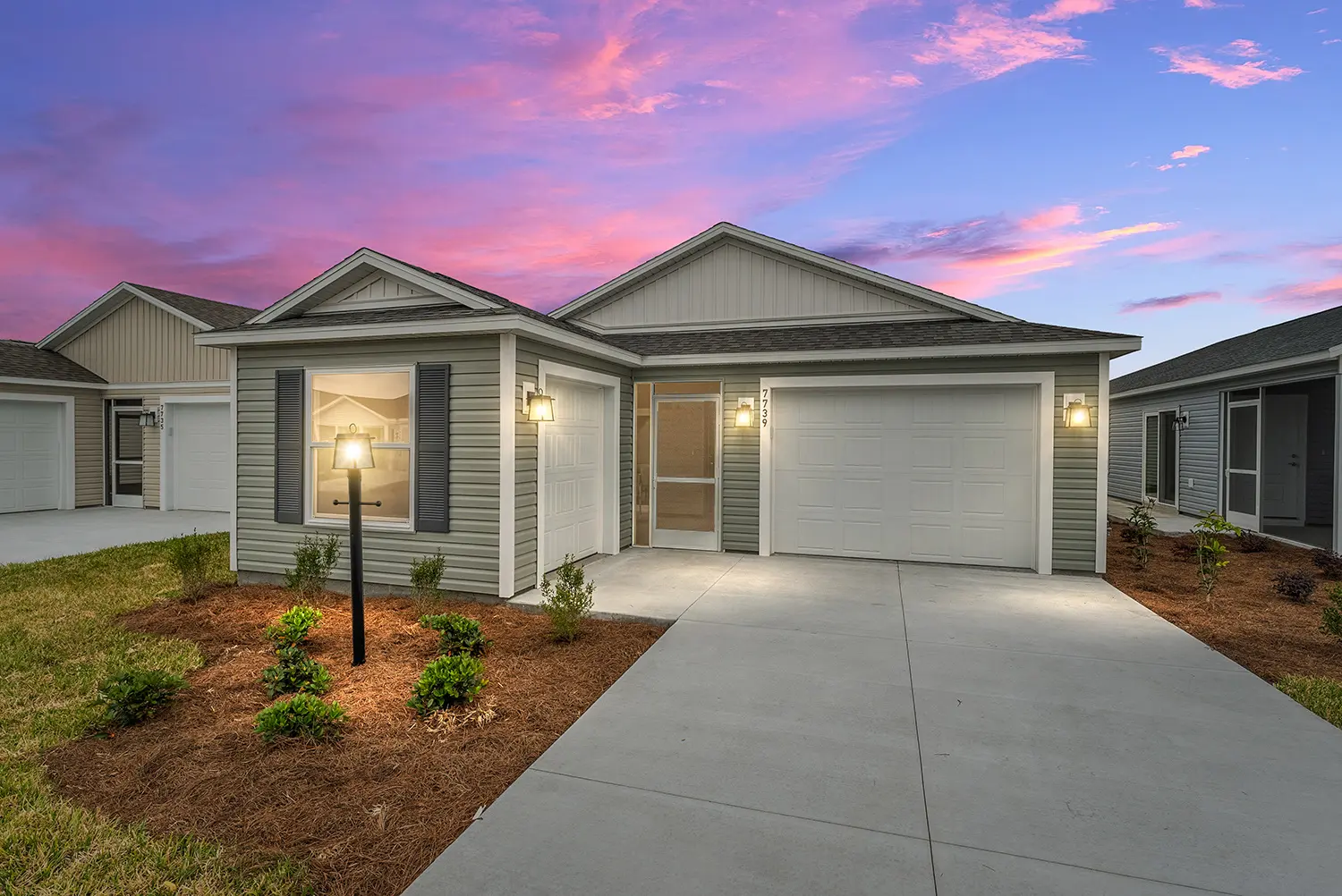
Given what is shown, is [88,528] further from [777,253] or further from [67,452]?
[777,253]

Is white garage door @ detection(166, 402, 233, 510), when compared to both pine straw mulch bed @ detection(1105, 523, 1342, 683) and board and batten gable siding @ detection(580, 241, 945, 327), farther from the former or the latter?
→ pine straw mulch bed @ detection(1105, 523, 1342, 683)

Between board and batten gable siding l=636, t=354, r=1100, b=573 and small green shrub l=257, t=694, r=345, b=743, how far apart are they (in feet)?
19.3

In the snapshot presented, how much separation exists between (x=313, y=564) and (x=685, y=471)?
185 inches

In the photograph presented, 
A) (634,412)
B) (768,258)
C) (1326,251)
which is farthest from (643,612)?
(1326,251)

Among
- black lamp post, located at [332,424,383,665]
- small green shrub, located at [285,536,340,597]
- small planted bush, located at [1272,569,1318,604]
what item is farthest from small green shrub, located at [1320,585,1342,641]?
small green shrub, located at [285,536,340,597]

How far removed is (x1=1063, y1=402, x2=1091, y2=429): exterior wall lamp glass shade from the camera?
23.3 ft

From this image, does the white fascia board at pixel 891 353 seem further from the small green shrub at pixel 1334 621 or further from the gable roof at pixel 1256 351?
the gable roof at pixel 1256 351

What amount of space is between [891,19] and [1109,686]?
293 inches

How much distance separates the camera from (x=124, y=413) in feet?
46.0

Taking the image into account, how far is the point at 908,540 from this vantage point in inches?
315

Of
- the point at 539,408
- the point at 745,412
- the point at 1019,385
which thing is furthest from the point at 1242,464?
the point at 539,408

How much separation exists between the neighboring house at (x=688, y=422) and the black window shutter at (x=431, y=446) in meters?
0.02

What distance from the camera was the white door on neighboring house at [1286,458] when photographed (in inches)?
464

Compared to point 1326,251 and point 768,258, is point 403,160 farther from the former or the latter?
point 1326,251
